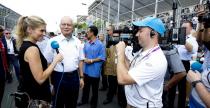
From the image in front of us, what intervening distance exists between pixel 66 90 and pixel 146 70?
1923 mm

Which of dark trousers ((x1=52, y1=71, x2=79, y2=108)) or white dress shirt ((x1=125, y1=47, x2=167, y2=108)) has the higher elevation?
white dress shirt ((x1=125, y1=47, x2=167, y2=108))

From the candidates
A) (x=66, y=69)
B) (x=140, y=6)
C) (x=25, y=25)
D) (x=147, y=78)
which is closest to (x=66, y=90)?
(x=66, y=69)

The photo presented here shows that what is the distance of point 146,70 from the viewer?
208cm

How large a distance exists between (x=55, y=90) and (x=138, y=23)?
6.70 feet

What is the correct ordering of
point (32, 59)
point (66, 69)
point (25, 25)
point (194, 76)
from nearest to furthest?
point (194, 76) < point (32, 59) < point (25, 25) < point (66, 69)

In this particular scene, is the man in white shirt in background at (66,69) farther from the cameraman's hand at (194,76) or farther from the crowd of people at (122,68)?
the cameraman's hand at (194,76)

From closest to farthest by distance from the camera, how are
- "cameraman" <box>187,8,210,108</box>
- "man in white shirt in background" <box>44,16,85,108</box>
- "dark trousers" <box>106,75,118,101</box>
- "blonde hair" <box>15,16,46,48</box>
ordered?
"cameraman" <box>187,8,210,108</box> → "blonde hair" <box>15,16,46,48</box> → "man in white shirt in background" <box>44,16,85,108</box> → "dark trousers" <box>106,75,118,101</box>

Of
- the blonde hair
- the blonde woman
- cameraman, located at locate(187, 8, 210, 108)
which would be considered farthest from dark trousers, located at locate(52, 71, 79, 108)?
cameraman, located at locate(187, 8, 210, 108)

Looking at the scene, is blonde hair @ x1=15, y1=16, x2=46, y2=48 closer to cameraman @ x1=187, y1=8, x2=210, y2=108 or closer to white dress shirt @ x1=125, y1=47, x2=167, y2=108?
white dress shirt @ x1=125, y1=47, x2=167, y2=108

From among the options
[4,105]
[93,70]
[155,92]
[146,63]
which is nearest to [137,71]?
[146,63]

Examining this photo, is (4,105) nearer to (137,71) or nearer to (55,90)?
(55,90)

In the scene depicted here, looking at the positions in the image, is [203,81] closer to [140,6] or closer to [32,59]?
[32,59]

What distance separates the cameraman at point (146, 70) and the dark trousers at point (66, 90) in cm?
161

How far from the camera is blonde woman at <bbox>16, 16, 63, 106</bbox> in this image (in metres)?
2.56
